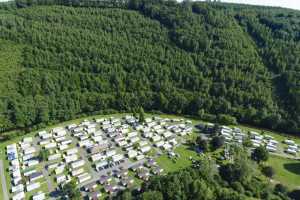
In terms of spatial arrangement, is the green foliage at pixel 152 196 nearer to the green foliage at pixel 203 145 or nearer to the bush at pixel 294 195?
the green foliage at pixel 203 145

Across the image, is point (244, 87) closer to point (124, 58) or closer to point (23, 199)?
point (124, 58)

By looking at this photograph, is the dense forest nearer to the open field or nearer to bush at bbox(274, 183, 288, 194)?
bush at bbox(274, 183, 288, 194)

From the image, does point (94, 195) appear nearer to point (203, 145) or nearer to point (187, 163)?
point (187, 163)

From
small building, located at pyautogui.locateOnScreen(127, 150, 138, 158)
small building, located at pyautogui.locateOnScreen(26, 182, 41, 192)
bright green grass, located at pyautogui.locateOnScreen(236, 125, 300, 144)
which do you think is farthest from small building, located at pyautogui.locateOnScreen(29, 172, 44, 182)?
bright green grass, located at pyautogui.locateOnScreen(236, 125, 300, 144)

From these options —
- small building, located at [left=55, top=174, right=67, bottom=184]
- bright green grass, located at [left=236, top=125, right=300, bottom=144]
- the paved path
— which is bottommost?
the paved path

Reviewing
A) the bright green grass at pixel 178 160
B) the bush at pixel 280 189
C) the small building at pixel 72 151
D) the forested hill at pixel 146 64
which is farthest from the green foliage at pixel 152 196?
the forested hill at pixel 146 64

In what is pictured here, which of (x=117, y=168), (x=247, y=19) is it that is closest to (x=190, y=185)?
(x=117, y=168)
